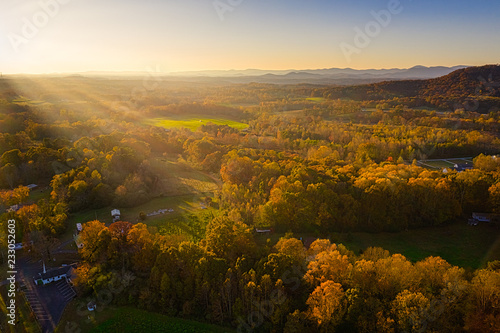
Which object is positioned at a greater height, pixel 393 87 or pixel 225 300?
pixel 393 87

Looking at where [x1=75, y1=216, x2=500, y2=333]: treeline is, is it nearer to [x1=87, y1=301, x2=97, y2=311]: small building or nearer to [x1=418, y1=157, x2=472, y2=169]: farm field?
[x1=87, y1=301, x2=97, y2=311]: small building

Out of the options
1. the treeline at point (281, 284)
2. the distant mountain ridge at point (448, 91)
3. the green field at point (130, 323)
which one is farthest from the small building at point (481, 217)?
the distant mountain ridge at point (448, 91)

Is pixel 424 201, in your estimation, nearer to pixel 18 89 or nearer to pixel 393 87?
pixel 393 87

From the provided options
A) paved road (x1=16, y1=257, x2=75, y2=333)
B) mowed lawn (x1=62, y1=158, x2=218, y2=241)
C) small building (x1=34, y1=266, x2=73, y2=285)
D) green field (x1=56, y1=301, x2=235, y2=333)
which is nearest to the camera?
green field (x1=56, y1=301, x2=235, y2=333)

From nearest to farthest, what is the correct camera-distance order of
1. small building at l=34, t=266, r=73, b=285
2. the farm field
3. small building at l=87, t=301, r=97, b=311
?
small building at l=87, t=301, r=97, b=311
small building at l=34, t=266, r=73, b=285
the farm field

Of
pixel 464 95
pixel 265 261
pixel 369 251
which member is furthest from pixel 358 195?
pixel 464 95

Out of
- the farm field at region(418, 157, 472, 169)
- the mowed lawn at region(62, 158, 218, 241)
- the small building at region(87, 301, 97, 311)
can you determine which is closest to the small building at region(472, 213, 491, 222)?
the farm field at region(418, 157, 472, 169)

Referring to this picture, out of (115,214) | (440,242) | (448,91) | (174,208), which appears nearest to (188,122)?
(174,208)
